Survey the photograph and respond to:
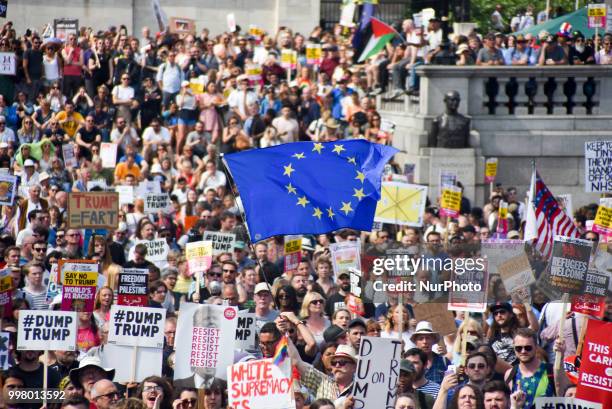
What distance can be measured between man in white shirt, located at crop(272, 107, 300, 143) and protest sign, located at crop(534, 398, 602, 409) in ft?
47.7

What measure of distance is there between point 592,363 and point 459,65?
13.4 m

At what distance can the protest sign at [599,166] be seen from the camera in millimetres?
19047

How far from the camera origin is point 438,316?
13.7 metres

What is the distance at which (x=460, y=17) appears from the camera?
41.7 m

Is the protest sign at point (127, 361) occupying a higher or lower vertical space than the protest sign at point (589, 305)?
lower

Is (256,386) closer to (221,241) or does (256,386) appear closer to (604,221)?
(221,241)

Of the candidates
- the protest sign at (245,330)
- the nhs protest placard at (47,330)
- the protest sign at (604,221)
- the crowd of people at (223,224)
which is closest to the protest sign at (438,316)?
the crowd of people at (223,224)

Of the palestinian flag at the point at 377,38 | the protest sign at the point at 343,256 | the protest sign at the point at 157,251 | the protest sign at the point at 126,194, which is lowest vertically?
the protest sign at the point at 157,251

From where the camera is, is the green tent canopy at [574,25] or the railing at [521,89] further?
the green tent canopy at [574,25]

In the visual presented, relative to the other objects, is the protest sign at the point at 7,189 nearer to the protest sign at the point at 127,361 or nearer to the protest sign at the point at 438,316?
→ the protest sign at the point at 127,361

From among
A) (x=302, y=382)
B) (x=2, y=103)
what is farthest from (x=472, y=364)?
(x=2, y=103)

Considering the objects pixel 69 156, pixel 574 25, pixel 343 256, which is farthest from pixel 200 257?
pixel 574 25

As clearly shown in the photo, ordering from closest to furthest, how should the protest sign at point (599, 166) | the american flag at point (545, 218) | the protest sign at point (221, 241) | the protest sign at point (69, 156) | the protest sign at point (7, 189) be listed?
1. the american flag at point (545, 218)
2. the protest sign at point (221, 241)
3. the protest sign at point (599, 166)
4. the protest sign at point (7, 189)
5. the protest sign at point (69, 156)

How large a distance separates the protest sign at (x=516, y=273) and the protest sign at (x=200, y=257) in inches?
156
